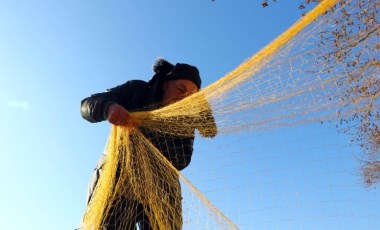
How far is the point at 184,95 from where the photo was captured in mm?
2982

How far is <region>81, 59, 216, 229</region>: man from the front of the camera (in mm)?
2596

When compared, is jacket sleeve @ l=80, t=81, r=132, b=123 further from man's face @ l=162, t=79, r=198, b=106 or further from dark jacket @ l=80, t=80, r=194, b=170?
man's face @ l=162, t=79, r=198, b=106

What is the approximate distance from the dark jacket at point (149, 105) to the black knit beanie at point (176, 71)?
0.35ft

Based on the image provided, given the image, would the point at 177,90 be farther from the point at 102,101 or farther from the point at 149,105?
the point at 102,101

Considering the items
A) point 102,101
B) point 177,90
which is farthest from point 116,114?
point 177,90

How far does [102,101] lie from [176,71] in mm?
656

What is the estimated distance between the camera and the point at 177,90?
9.86 feet

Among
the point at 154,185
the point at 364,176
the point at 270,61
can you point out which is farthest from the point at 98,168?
the point at 364,176

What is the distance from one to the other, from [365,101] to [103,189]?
1.86 m

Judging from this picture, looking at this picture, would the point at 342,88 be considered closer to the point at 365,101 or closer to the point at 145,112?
the point at 365,101

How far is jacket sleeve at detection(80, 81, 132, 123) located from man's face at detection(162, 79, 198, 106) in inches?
10.7

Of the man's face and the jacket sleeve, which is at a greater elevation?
the man's face

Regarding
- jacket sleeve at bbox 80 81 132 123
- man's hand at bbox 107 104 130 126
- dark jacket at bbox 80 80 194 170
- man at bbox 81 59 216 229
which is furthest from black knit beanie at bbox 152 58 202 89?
man's hand at bbox 107 104 130 126

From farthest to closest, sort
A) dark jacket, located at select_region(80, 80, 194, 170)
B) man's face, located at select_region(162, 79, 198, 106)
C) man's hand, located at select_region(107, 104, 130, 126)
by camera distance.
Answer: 1. man's face, located at select_region(162, 79, 198, 106)
2. dark jacket, located at select_region(80, 80, 194, 170)
3. man's hand, located at select_region(107, 104, 130, 126)
